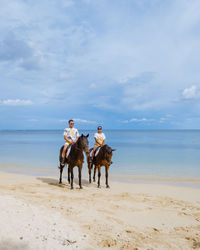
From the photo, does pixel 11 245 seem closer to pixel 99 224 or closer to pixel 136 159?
pixel 99 224

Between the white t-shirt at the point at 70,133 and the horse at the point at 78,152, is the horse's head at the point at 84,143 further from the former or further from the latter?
the white t-shirt at the point at 70,133

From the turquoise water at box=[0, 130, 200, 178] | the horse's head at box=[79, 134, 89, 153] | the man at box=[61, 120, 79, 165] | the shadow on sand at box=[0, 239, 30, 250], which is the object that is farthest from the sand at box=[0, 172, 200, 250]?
the turquoise water at box=[0, 130, 200, 178]

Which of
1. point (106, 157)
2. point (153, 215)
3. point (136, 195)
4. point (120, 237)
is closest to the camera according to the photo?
point (120, 237)

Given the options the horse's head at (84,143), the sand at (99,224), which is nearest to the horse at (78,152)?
the horse's head at (84,143)

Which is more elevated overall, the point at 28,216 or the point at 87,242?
the point at 28,216

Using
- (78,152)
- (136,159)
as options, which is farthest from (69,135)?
(136,159)

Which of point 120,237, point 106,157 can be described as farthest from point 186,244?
point 106,157

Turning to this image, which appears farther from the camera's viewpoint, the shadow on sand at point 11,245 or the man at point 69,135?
the man at point 69,135

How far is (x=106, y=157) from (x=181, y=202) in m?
3.61

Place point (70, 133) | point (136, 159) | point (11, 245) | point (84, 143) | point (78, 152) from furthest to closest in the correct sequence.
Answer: point (136, 159), point (70, 133), point (78, 152), point (84, 143), point (11, 245)

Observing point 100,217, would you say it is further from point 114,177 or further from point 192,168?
point 192,168

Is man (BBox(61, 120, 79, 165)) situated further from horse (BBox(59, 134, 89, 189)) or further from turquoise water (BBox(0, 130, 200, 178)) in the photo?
turquoise water (BBox(0, 130, 200, 178))

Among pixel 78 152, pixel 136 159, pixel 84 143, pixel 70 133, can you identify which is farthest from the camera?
pixel 136 159

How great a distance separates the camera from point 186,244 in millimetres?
4406
